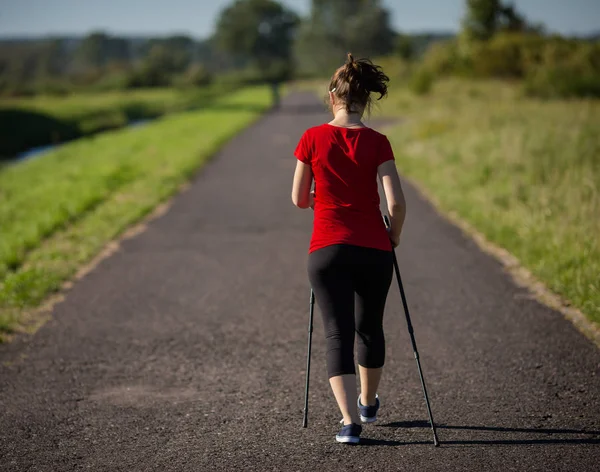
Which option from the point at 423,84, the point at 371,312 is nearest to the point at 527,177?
the point at 371,312

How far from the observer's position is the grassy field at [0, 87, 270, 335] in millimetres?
7500

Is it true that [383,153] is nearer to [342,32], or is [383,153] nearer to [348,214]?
[348,214]

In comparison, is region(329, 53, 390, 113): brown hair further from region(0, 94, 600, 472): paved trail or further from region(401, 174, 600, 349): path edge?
region(401, 174, 600, 349): path edge

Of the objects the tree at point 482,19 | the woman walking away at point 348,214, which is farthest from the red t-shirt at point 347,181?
the tree at point 482,19

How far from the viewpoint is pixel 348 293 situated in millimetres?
3510

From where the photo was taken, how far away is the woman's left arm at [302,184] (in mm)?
3498

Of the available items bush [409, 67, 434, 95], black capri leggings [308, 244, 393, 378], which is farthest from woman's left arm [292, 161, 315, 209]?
bush [409, 67, 434, 95]

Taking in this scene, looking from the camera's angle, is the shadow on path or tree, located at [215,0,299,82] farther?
tree, located at [215,0,299,82]

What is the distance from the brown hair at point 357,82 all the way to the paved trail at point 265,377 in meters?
1.85

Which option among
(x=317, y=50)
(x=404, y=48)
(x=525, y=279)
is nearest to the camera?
(x=525, y=279)

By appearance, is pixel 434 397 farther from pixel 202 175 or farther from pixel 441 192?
pixel 202 175

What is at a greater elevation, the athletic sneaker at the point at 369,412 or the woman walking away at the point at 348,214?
the woman walking away at the point at 348,214

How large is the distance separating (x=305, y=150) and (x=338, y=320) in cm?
90

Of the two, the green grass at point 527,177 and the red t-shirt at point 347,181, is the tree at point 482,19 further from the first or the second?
the red t-shirt at point 347,181
